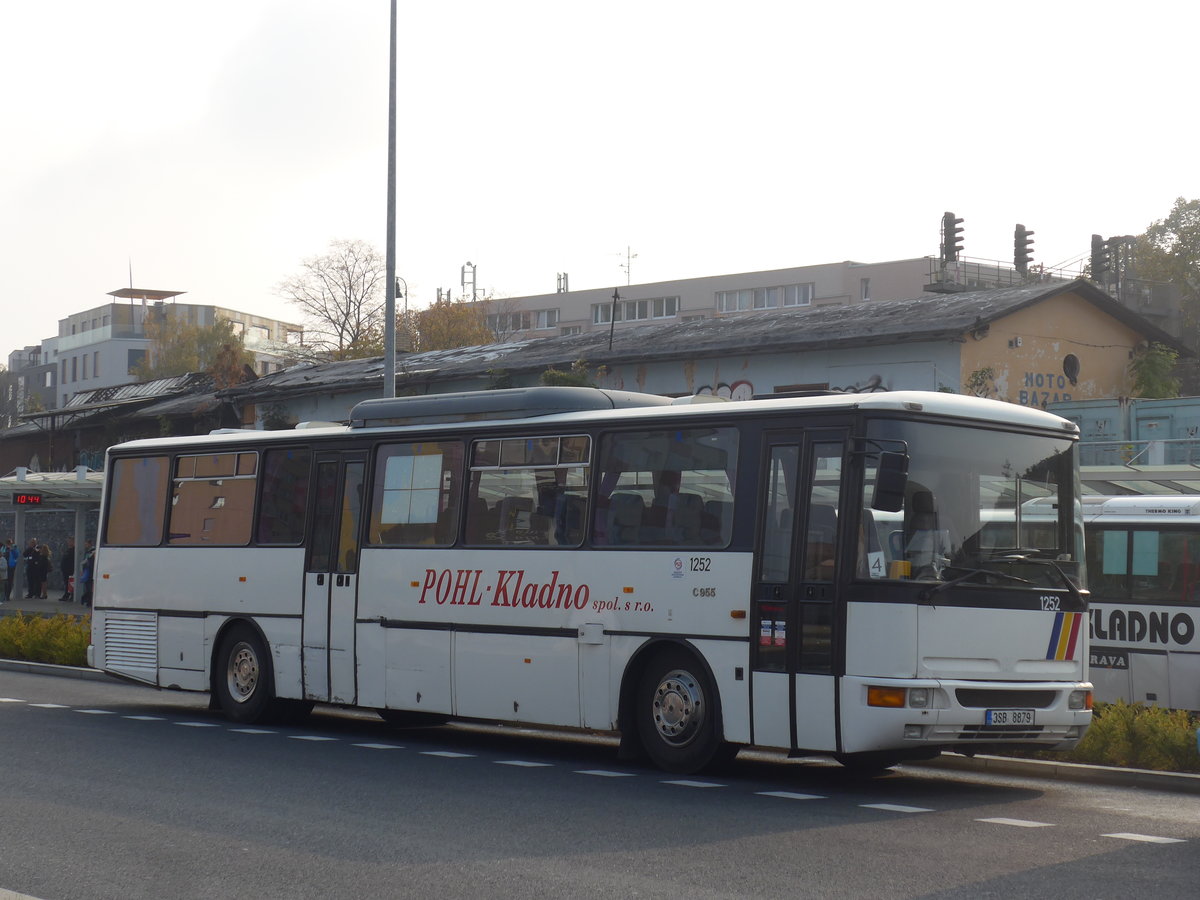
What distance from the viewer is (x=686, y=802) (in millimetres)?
11273

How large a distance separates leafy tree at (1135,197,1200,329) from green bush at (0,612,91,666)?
213 ft

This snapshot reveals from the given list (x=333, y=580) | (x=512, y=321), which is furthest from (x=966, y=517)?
(x=512, y=321)

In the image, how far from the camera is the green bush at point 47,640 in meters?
25.6

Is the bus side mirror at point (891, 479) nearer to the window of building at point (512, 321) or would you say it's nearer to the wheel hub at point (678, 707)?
the wheel hub at point (678, 707)

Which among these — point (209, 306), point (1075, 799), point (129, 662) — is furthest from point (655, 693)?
point (209, 306)

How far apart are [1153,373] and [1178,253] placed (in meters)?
50.3

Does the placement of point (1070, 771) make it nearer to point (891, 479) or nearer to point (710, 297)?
point (891, 479)

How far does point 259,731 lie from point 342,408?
1104 inches

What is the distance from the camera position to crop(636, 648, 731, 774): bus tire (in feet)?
41.7

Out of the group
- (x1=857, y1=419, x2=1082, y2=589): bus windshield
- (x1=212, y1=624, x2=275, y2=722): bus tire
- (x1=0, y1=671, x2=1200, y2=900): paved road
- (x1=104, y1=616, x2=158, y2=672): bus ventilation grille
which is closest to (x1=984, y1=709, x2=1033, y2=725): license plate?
(x1=0, y1=671, x2=1200, y2=900): paved road

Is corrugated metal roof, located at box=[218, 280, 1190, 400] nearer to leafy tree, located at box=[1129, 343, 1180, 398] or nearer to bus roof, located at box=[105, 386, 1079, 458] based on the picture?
leafy tree, located at box=[1129, 343, 1180, 398]

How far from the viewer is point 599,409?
1441cm

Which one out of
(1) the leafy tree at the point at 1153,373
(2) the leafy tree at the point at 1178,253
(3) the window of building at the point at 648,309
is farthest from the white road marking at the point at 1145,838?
(3) the window of building at the point at 648,309

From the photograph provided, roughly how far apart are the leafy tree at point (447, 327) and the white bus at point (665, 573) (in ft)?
218
